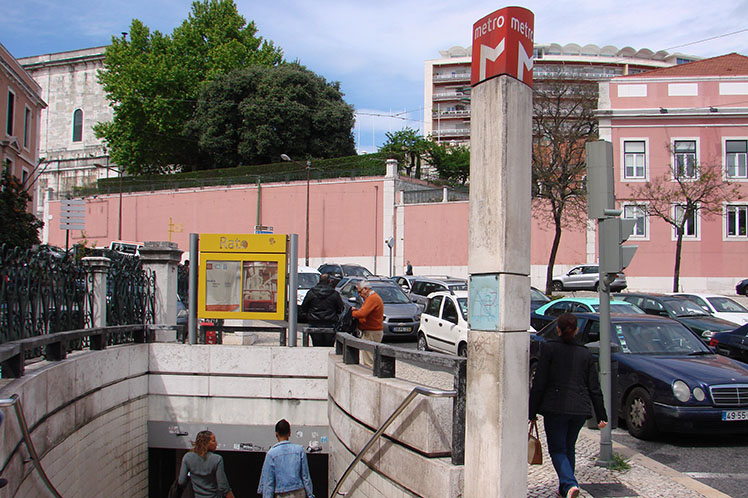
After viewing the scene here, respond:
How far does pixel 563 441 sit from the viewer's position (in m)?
6.29

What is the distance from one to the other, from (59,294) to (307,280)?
13.0 metres

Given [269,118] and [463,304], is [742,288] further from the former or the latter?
[269,118]

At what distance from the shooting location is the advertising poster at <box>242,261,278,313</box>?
1246 centimetres

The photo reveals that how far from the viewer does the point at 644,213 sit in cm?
3544

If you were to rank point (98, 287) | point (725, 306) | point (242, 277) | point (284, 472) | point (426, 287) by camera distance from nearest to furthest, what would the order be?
point (284, 472) < point (98, 287) < point (242, 277) < point (725, 306) < point (426, 287)

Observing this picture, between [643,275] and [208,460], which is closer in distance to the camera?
[208,460]

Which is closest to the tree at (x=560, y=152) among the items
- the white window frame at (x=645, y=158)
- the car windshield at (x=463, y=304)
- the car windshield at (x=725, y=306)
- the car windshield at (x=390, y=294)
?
the white window frame at (x=645, y=158)

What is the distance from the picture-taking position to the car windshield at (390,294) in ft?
65.0

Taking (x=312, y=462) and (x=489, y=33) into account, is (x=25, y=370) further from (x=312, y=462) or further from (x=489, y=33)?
(x=312, y=462)

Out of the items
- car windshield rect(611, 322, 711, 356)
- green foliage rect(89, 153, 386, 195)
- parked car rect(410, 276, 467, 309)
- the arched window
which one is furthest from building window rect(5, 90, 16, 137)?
the arched window

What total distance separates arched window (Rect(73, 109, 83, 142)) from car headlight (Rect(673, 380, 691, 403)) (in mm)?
80166

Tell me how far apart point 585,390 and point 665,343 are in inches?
188

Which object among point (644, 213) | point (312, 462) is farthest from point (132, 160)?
point (312, 462)

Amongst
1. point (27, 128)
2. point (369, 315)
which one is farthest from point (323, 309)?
point (27, 128)
